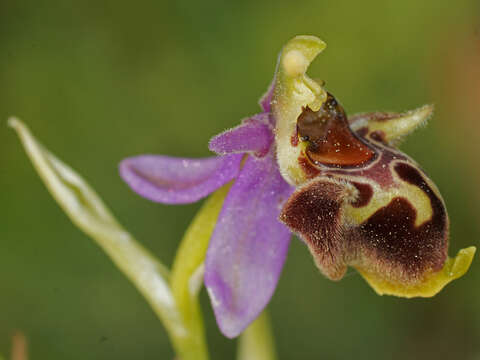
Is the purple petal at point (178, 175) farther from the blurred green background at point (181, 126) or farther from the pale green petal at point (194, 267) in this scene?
the blurred green background at point (181, 126)

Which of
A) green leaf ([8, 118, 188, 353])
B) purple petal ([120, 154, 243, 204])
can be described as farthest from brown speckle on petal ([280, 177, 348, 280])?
green leaf ([8, 118, 188, 353])

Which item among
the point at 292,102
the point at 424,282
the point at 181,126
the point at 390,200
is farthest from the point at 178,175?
the point at 181,126

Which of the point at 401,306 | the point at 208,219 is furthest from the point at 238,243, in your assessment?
the point at 401,306

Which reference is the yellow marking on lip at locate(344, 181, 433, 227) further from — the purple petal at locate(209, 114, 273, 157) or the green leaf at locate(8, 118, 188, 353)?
the green leaf at locate(8, 118, 188, 353)

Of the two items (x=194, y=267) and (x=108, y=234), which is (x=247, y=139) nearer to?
(x=194, y=267)

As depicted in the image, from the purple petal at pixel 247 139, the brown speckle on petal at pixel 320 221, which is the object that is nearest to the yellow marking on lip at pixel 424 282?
the brown speckle on petal at pixel 320 221

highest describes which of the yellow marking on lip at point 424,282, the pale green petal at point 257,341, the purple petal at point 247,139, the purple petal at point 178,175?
the purple petal at point 247,139
